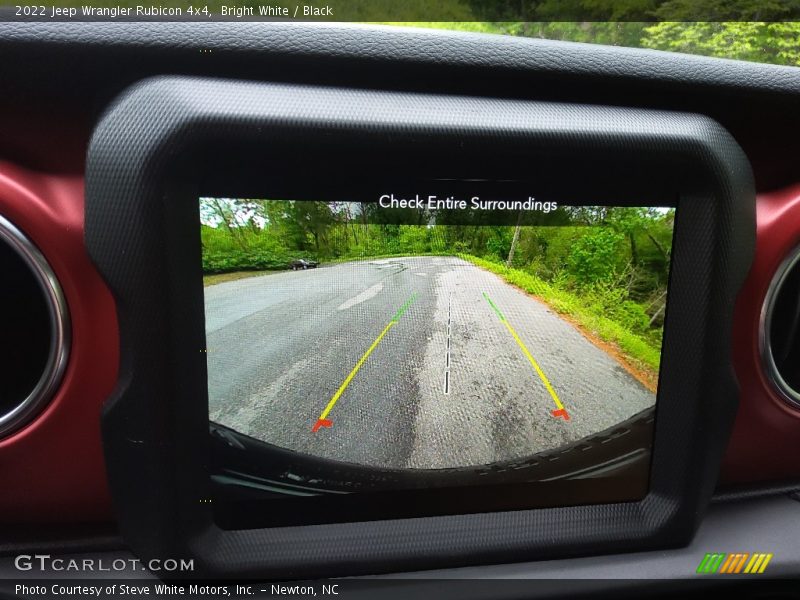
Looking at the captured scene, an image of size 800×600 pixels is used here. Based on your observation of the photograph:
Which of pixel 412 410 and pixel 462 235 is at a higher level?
pixel 462 235

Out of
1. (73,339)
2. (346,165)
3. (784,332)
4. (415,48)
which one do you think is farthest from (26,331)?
(784,332)

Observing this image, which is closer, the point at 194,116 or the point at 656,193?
the point at 194,116

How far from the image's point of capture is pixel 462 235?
117cm

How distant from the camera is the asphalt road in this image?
1.20 m

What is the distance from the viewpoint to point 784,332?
1.42m

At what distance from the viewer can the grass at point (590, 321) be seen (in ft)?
4.08

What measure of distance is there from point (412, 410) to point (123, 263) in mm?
791

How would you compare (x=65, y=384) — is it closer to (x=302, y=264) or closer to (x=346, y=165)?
(x=302, y=264)

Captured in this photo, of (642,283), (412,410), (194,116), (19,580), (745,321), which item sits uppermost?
(194,116)

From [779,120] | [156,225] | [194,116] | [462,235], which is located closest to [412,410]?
[462,235]

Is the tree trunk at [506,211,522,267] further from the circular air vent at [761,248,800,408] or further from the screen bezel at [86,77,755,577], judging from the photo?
the circular air vent at [761,248,800,408]

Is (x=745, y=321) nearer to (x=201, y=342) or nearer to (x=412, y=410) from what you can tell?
(x=412, y=410)

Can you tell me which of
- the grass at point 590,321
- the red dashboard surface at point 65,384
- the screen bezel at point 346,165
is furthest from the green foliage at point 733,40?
the red dashboard surface at point 65,384

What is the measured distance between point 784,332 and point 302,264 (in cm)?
148
